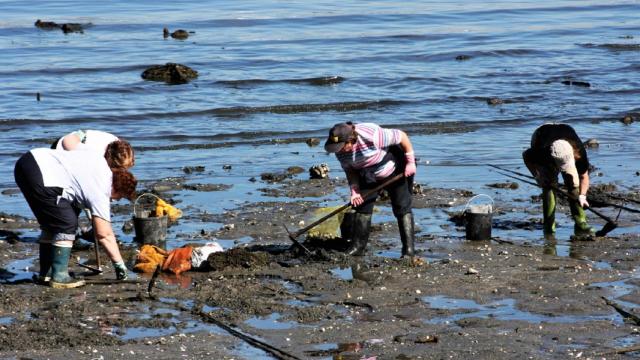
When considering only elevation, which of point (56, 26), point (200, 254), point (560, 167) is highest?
point (560, 167)

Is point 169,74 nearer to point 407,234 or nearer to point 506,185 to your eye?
point 506,185

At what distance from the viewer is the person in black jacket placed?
11.8 metres

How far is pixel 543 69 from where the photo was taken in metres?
26.0

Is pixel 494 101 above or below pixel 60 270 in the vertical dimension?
below

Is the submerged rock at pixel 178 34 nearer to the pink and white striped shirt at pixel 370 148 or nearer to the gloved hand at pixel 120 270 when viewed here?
the pink and white striped shirt at pixel 370 148

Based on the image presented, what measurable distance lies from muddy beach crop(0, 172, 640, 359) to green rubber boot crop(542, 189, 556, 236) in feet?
1.31

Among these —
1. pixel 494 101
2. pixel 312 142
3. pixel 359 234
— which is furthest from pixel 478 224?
pixel 494 101

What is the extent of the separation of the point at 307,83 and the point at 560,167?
12.8 metres

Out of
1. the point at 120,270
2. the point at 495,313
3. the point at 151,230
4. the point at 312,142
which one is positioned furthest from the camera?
the point at 312,142

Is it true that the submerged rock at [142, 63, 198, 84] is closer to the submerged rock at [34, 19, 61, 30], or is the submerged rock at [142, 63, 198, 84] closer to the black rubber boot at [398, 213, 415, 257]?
the submerged rock at [34, 19, 61, 30]

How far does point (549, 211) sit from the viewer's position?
1210 centimetres

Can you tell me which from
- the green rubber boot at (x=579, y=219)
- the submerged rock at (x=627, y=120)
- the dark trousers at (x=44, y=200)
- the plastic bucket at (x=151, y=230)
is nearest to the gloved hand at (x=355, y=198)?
the plastic bucket at (x=151, y=230)

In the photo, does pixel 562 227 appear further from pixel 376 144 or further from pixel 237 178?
pixel 237 178

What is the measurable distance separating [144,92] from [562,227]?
39.4ft
